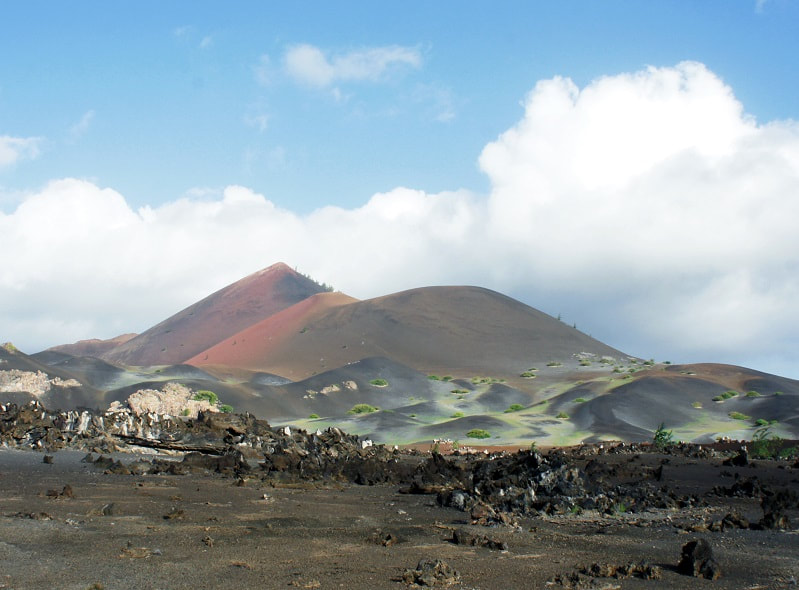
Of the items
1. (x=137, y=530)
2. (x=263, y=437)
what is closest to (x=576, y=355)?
(x=263, y=437)

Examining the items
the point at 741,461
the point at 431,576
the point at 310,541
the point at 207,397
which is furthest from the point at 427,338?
the point at 431,576

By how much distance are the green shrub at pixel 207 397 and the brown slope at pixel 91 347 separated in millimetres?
105017

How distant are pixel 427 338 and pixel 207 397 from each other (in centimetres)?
5847

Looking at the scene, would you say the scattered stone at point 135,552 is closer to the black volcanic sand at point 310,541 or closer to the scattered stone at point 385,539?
the black volcanic sand at point 310,541

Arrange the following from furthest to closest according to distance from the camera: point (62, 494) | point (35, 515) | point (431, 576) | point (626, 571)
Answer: point (62, 494), point (35, 515), point (626, 571), point (431, 576)

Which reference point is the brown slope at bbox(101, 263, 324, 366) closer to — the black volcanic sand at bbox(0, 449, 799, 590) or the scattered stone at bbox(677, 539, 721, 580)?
the black volcanic sand at bbox(0, 449, 799, 590)

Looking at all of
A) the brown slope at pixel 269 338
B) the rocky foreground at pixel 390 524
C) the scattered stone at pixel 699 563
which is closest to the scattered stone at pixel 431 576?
the rocky foreground at pixel 390 524

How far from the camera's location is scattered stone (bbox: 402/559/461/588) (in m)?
6.97

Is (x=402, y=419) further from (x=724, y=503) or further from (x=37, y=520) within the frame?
(x=37, y=520)

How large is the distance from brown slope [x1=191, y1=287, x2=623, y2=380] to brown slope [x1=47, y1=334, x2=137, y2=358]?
46.0m

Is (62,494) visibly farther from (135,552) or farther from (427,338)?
(427,338)

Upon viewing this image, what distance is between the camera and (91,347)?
151m

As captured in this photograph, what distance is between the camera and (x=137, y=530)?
31.9ft

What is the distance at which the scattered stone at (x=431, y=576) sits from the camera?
6.97m
